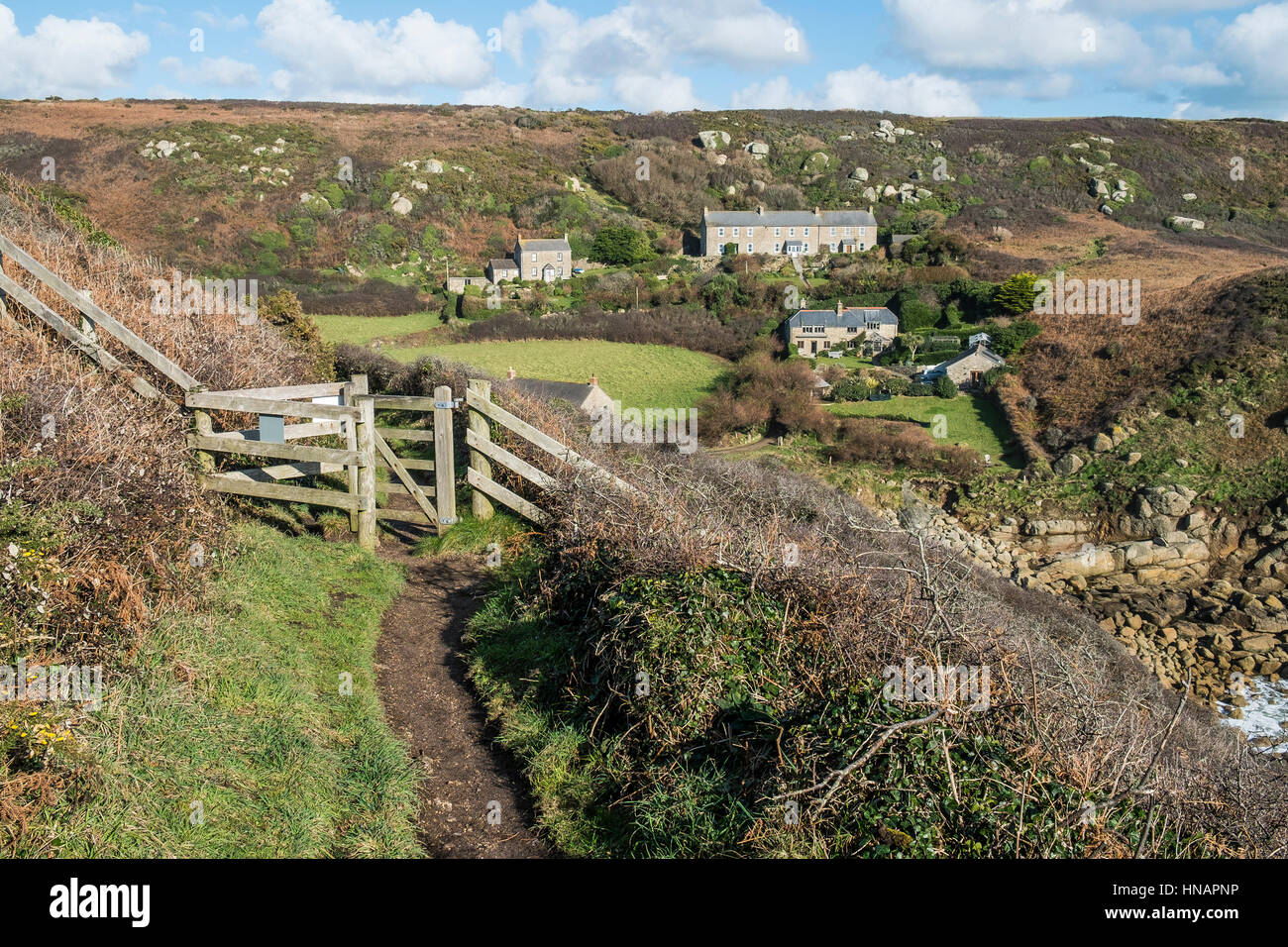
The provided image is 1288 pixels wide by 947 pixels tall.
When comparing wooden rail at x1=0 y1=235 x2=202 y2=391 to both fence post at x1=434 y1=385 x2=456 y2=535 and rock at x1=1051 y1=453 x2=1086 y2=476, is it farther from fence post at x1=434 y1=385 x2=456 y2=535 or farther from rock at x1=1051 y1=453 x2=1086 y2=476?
rock at x1=1051 y1=453 x2=1086 y2=476

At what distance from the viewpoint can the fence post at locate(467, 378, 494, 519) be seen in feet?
33.2

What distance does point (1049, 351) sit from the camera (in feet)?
125

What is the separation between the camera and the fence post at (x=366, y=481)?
367 inches

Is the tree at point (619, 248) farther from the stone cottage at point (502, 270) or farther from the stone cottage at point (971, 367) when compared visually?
the stone cottage at point (971, 367)

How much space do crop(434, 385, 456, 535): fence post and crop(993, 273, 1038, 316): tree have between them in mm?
40816

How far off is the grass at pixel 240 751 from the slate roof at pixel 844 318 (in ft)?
130

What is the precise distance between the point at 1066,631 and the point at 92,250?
18.7 m

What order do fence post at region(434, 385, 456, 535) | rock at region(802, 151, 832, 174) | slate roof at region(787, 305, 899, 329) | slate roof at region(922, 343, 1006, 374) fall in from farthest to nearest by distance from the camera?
1. rock at region(802, 151, 832, 174)
2. slate roof at region(787, 305, 899, 329)
3. slate roof at region(922, 343, 1006, 374)
4. fence post at region(434, 385, 456, 535)

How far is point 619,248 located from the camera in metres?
58.7

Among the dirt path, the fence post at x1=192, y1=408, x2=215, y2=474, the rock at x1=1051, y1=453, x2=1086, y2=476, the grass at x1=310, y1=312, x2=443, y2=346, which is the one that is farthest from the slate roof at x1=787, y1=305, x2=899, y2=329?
the fence post at x1=192, y1=408, x2=215, y2=474

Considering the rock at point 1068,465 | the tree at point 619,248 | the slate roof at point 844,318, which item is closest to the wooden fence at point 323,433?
the rock at point 1068,465

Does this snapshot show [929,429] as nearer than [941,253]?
Yes
